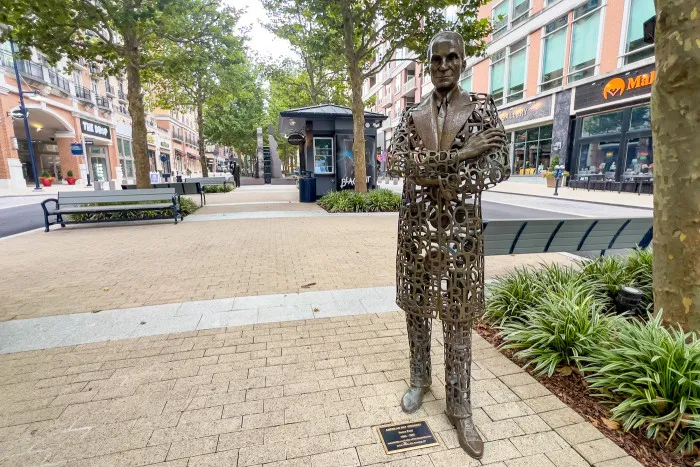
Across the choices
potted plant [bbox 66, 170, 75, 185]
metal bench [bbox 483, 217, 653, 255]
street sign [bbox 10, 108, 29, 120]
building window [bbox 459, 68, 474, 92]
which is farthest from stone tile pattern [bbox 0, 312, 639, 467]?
potted plant [bbox 66, 170, 75, 185]

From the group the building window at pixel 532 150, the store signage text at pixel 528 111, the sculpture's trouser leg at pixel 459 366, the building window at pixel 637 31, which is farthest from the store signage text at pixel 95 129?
the sculpture's trouser leg at pixel 459 366

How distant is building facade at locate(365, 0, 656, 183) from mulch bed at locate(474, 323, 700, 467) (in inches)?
732

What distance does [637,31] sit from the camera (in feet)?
57.7

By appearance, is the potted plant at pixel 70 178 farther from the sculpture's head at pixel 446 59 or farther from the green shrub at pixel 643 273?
the green shrub at pixel 643 273

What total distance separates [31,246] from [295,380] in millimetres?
8056

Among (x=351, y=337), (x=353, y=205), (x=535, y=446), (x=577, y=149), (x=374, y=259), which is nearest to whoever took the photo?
(x=535, y=446)

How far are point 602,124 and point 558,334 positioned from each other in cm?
2212

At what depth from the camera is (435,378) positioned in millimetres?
2863

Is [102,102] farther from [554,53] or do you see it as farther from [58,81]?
[554,53]

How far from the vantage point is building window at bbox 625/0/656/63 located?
1712 centimetres

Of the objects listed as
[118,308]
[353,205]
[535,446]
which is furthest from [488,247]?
[353,205]

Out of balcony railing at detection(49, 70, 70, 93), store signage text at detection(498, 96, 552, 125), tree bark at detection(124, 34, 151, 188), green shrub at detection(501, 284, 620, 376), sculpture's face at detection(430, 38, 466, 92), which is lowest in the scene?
green shrub at detection(501, 284, 620, 376)

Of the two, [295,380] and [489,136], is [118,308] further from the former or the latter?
[489,136]

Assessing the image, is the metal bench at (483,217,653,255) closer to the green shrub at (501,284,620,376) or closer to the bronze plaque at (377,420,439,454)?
the green shrub at (501,284,620,376)
